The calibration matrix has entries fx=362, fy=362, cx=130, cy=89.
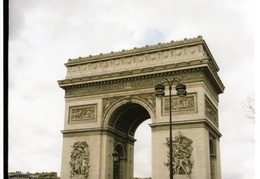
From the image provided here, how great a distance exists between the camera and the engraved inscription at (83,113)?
28.5 metres

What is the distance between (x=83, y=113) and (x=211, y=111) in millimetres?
10061

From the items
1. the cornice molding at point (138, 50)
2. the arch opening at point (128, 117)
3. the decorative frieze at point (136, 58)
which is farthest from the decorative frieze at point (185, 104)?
the cornice molding at point (138, 50)

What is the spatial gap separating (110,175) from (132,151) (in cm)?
486

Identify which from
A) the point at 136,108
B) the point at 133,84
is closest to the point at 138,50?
the point at 133,84

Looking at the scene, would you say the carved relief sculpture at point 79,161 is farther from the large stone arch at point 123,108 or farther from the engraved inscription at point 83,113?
the large stone arch at point 123,108

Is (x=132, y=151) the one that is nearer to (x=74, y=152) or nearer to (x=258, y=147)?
(x=74, y=152)

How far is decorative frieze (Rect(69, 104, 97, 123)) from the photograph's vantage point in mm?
28484

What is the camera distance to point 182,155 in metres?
24.3

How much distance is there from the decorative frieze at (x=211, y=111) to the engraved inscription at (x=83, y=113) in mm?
8625

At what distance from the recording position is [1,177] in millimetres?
5273

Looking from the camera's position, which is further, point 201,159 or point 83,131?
point 83,131

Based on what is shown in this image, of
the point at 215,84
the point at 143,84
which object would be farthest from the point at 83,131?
the point at 215,84

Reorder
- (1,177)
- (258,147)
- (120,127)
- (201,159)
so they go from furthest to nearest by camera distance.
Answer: (120,127) → (201,159) → (258,147) → (1,177)

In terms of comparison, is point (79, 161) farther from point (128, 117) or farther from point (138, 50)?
point (138, 50)
